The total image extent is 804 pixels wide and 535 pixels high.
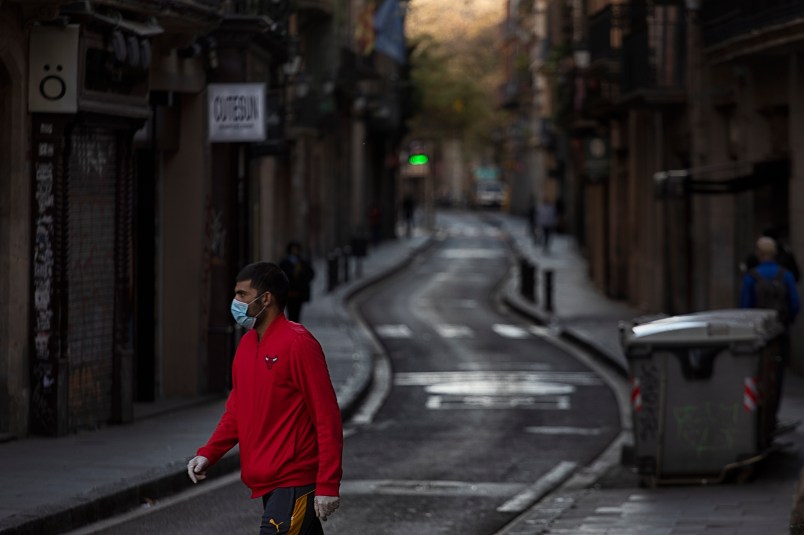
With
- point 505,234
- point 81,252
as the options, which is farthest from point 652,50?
point 505,234

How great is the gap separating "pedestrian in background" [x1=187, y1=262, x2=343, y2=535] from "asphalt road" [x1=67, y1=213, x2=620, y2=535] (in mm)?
4325

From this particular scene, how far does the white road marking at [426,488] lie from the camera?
14.1 metres

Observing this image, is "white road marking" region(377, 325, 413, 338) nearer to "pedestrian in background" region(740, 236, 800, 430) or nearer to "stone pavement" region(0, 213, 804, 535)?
"stone pavement" region(0, 213, 804, 535)

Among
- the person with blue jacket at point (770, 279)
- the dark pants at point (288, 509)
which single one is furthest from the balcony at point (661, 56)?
the dark pants at point (288, 509)

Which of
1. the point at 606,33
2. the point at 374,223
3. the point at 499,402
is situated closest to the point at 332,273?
the point at 606,33

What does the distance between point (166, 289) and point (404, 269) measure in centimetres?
3395

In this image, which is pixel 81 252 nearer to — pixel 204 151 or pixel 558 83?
pixel 204 151

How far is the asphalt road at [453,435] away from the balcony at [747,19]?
5019mm

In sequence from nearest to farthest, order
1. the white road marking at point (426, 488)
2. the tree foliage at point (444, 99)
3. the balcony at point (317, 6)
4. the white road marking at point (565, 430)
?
the white road marking at point (426, 488), the white road marking at point (565, 430), the balcony at point (317, 6), the tree foliage at point (444, 99)

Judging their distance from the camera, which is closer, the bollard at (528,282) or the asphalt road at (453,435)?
the asphalt road at (453,435)

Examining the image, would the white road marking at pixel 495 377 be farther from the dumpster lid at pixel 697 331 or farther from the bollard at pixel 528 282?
the bollard at pixel 528 282

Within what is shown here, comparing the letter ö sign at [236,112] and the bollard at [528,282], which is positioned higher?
the letter ö sign at [236,112]

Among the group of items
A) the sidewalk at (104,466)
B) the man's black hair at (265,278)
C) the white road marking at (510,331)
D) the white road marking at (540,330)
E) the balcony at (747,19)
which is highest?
the balcony at (747,19)

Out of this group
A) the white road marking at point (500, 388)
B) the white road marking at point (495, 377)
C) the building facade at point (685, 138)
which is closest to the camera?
the white road marking at point (500, 388)
